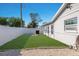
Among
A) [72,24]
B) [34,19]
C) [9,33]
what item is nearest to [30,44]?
[9,33]

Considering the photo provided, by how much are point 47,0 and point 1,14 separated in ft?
110

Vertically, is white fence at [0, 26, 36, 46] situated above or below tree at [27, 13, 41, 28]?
below

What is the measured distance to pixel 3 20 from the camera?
1464 inches

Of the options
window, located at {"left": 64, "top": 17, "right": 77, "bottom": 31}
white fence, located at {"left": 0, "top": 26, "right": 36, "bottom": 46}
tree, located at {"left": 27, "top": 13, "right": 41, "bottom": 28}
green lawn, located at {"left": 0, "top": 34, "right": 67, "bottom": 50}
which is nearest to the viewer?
window, located at {"left": 64, "top": 17, "right": 77, "bottom": 31}

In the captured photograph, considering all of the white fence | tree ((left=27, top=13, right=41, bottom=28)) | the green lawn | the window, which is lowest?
the green lawn

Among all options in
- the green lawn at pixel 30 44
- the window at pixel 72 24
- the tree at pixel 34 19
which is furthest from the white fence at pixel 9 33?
the tree at pixel 34 19

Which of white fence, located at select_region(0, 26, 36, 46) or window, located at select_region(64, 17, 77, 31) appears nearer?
window, located at select_region(64, 17, 77, 31)

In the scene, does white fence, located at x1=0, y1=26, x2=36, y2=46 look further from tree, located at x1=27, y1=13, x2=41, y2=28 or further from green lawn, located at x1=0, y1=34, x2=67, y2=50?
tree, located at x1=27, y1=13, x2=41, y2=28

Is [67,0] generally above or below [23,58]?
above

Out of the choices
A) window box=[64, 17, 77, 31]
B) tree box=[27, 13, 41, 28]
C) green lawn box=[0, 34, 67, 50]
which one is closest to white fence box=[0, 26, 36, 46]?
green lawn box=[0, 34, 67, 50]

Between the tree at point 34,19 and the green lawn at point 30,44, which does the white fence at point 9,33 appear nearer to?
the green lawn at point 30,44

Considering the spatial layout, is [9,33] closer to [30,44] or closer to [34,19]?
[30,44]

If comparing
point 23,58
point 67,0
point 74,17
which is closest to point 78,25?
point 74,17

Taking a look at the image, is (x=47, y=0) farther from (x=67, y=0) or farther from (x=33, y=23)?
(x=33, y=23)
